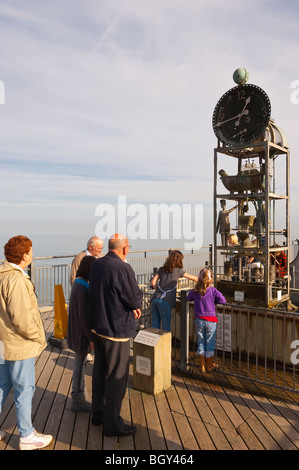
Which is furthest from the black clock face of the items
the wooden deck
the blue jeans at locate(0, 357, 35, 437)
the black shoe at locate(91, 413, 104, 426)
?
the blue jeans at locate(0, 357, 35, 437)

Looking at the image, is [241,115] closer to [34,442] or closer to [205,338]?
[205,338]

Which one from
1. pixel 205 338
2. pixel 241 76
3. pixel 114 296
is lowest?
pixel 205 338

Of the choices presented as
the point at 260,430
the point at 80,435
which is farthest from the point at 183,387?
the point at 80,435

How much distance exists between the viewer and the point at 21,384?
149 inches

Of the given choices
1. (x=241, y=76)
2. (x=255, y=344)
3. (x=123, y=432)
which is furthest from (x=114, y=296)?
(x=241, y=76)

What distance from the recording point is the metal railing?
622 cm

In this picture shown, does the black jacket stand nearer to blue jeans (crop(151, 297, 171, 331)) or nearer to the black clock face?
blue jeans (crop(151, 297, 171, 331))

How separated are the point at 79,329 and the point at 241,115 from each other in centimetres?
602

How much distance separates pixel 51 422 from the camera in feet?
15.0

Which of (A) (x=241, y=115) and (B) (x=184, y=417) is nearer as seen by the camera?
(B) (x=184, y=417)

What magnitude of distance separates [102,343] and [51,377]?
2395 millimetres

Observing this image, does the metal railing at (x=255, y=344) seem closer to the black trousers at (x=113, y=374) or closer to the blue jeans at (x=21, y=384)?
the black trousers at (x=113, y=374)

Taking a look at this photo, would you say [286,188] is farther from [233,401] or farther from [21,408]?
[21,408]

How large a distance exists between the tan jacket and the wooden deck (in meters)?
1.23
